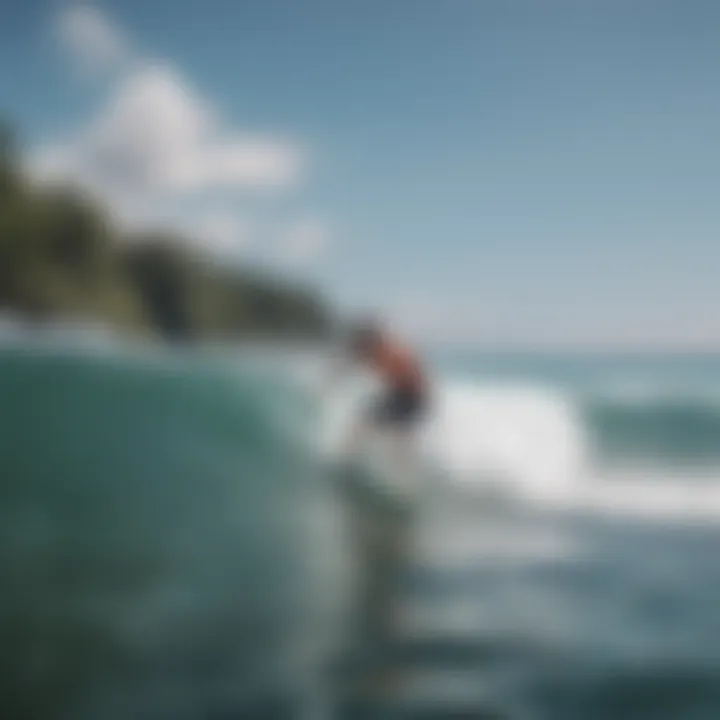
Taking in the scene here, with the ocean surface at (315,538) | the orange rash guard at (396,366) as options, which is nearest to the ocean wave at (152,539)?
the ocean surface at (315,538)

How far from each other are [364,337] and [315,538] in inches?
17.5

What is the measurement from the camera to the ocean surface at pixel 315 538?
5.10ft

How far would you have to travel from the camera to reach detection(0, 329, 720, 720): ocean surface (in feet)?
5.10

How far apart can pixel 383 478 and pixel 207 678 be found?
502 millimetres

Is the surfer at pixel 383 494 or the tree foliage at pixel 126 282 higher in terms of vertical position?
the tree foliage at pixel 126 282

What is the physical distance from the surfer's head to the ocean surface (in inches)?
4.2

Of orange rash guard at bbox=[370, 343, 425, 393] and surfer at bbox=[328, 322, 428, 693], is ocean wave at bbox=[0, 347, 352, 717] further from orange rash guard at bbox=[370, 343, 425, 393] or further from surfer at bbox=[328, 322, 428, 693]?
orange rash guard at bbox=[370, 343, 425, 393]

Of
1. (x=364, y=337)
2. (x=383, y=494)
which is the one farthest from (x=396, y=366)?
(x=383, y=494)

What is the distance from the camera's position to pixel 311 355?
1726mm

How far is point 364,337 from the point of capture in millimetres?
1644

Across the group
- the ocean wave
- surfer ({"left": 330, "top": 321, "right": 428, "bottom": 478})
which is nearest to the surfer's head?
surfer ({"left": 330, "top": 321, "right": 428, "bottom": 478})

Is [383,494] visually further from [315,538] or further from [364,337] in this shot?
[364,337]

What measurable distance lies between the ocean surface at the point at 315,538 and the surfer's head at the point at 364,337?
0.35ft

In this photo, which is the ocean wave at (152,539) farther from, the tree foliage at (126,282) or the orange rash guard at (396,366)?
the orange rash guard at (396,366)
